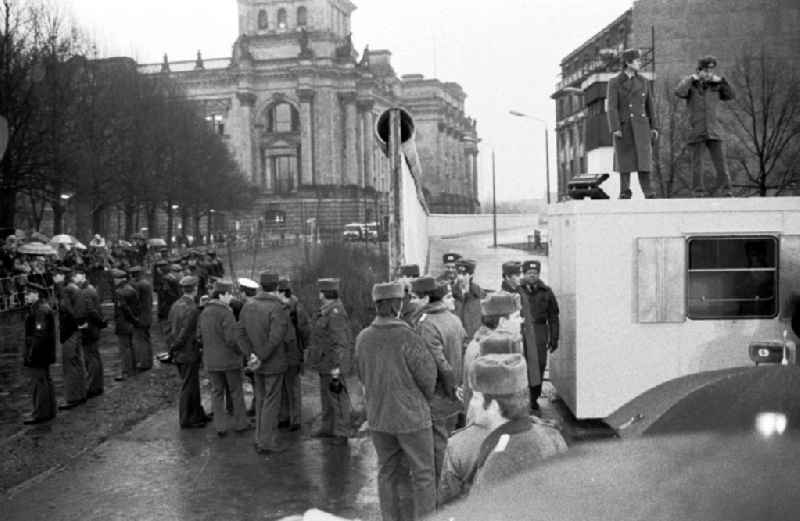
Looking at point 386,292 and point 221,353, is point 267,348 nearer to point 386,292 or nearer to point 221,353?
point 221,353

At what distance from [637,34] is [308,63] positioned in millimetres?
42566

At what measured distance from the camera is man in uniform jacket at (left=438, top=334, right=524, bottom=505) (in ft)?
13.0

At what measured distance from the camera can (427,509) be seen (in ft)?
21.6

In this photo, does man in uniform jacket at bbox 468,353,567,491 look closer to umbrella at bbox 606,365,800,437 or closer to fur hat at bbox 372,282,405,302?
Result: umbrella at bbox 606,365,800,437

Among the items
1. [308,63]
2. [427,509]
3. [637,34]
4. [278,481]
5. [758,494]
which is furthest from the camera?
[308,63]

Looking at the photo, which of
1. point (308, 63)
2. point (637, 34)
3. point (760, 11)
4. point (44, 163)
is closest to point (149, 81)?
point (44, 163)

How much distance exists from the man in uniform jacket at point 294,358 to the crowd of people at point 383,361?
2 cm

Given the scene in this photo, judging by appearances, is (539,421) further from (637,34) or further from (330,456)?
(637,34)

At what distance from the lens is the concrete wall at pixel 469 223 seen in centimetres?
6028

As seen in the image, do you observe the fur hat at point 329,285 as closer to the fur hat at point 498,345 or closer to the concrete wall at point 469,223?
the fur hat at point 498,345

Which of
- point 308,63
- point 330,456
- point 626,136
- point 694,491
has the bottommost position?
point 330,456

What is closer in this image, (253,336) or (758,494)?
(758,494)

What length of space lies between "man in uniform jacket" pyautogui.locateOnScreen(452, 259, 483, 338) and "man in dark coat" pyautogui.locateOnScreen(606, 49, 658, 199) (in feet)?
6.83

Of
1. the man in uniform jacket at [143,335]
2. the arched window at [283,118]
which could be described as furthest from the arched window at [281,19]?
the man in uniform jacket at [143,335]
